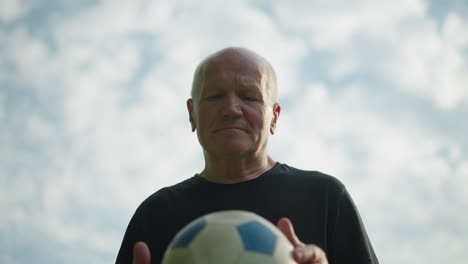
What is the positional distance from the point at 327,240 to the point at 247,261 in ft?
5.56

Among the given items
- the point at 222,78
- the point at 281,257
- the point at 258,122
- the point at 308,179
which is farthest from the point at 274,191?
the point at 281,257

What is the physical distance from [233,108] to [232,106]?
0.03 m

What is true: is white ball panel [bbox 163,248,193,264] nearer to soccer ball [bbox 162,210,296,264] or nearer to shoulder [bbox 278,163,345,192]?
soccer ball [bbox 162,210,296,264]

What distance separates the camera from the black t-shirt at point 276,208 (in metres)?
4.33

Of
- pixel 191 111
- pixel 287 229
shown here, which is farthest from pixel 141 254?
pixel 191 111

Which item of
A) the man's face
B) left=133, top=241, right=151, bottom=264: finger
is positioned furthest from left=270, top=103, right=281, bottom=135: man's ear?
left=133, top=241, right=151, bottom=264: finger

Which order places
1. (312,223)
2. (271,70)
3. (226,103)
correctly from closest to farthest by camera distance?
(312,223)
(226,103)
(271,70)

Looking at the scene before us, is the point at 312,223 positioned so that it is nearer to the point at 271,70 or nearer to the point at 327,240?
the point at 327,240

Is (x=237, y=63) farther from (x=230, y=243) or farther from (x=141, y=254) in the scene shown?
(x=230, y=243)

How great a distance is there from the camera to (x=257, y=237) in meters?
3.03

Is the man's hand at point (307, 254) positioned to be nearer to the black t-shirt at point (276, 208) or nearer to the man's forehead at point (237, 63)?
the black t-shirt at point (276, 208)

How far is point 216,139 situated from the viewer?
4715mm

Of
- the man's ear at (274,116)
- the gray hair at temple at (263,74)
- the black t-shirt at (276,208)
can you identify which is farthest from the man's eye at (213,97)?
the black t-shirt at (276,208)

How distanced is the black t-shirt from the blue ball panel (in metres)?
1.25
